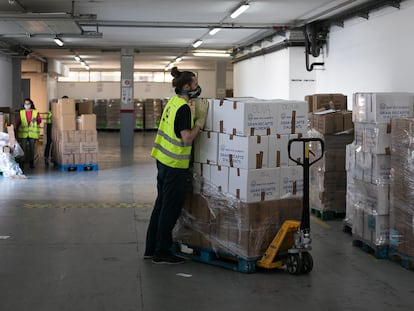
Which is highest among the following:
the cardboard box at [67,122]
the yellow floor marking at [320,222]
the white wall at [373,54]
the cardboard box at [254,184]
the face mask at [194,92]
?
the white wall at [373,54]

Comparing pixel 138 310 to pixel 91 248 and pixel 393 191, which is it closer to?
pixel 91 248

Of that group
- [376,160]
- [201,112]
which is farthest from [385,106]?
[201,112]

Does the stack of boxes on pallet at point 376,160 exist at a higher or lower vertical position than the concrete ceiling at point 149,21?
lower

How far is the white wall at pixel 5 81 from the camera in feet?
62.7

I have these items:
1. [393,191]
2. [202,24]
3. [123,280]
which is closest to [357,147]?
[393,191]

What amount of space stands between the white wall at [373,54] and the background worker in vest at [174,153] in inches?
179

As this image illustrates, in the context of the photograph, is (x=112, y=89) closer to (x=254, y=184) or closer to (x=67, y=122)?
(x=67, y=122)

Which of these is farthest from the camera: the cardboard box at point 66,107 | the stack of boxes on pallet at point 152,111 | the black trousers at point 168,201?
the stack of boxes on pallet at point 152,111

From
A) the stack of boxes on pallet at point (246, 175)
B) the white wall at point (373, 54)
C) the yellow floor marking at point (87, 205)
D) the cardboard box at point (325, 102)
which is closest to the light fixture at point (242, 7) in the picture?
the white wall at point (373, 54)

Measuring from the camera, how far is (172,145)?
5676 millimetres

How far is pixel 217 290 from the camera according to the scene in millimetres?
5047

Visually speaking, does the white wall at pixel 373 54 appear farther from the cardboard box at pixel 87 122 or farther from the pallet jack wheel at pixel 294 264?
the cardboard box at pixel 87 122

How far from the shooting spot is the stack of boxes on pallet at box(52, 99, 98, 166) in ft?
43.7

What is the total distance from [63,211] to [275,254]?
13.8 ft
